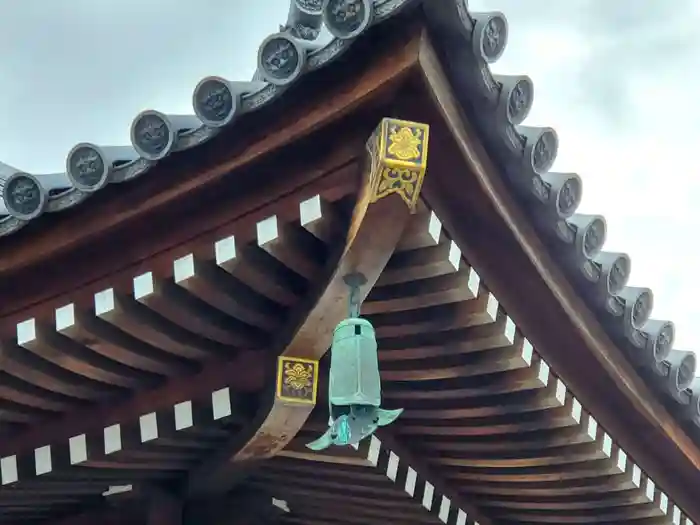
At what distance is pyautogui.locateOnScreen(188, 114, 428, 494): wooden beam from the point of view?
2898 millimetres

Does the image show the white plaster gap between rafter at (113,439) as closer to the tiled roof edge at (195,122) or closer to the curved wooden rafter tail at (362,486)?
the curved wooden rafter tail at (362,486)

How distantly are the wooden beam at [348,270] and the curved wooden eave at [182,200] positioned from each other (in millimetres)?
183

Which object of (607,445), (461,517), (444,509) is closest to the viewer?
(607,445)

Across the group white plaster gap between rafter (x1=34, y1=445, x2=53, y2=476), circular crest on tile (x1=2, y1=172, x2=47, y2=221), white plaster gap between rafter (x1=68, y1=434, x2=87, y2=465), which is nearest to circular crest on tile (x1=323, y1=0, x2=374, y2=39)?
circular crest on tile (x1=2, y1=172, x2=47, y2=221)

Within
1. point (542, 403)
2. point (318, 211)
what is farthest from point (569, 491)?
point (318, 211)

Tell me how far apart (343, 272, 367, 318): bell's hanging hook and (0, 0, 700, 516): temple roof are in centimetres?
61

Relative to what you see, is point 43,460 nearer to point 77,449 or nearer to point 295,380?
point 77,449

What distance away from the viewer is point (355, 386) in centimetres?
302

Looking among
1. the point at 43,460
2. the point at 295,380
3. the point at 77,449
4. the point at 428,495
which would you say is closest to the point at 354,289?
the point at 295,380

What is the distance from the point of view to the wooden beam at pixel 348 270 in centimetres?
290

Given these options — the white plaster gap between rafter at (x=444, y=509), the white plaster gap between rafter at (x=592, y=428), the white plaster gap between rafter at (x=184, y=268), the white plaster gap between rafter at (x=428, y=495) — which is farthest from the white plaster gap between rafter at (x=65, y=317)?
the white plaster gap between rafter at (x=592, y=428)

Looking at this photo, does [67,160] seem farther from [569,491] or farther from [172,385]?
[569,491]

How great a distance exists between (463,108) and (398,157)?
1.21 ft

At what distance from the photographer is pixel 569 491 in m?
4.77
